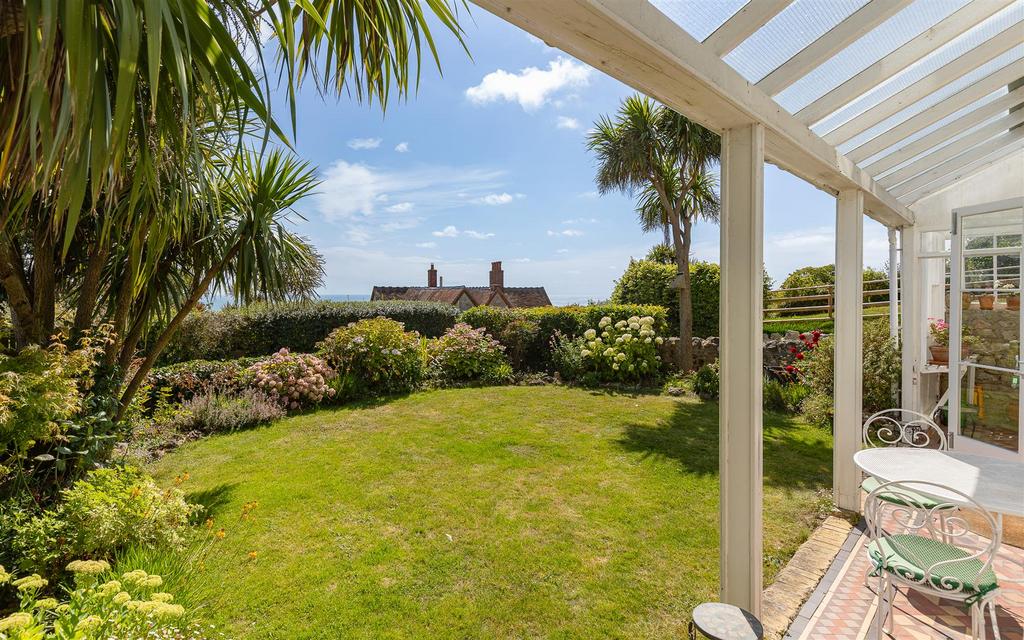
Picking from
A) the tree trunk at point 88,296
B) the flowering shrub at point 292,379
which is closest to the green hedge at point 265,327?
the flowering shrub at point 292,379

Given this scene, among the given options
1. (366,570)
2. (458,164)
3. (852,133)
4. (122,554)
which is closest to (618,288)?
(458,164)

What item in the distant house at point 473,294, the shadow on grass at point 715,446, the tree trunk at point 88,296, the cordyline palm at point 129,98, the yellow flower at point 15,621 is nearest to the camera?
the cordyline palm at point 129,98

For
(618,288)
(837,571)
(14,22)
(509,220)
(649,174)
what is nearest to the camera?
(14,22)

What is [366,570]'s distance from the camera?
279cm

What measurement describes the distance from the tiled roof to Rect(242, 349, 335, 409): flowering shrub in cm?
1555

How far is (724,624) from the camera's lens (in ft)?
5.85

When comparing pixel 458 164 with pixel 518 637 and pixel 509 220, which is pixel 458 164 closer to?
pixel 509 220

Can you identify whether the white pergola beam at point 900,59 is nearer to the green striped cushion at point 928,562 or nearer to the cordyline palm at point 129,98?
the cordyline palm at point 129,98

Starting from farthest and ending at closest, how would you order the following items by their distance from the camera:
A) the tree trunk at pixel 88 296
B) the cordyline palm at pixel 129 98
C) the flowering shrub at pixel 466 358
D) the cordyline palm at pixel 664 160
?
the flowering shrub at pixel 466 358 → the cordyline palm at pixel 664 160 → the tree trunk at pixel 88 296 → the cordyline palm at pixel 129 98

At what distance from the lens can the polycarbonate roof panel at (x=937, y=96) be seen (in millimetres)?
2746

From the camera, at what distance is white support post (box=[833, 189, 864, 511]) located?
139 inches

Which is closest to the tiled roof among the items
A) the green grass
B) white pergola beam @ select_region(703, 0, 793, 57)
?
the green grass

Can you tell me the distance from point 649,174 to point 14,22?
27.8 feet

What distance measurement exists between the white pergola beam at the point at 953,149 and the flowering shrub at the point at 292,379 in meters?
7.33
